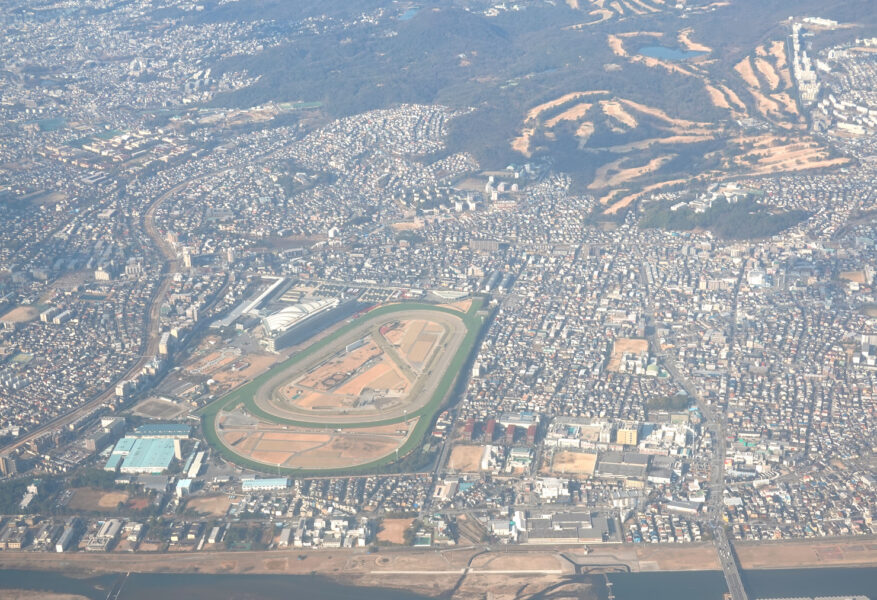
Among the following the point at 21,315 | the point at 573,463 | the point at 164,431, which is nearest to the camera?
the point at 573,463

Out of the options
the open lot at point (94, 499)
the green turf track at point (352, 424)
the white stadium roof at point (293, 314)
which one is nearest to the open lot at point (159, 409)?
the green turf track at point (352, 424)

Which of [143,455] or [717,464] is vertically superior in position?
[143,455]

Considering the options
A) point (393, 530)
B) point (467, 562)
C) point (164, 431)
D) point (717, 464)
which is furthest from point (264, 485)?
point (717, 464)

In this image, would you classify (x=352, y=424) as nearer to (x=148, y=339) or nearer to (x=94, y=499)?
(x=94, y=499)

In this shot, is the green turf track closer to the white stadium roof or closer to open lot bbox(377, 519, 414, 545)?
the white stadium roof

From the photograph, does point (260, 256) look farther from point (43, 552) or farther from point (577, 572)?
point (577, 572)

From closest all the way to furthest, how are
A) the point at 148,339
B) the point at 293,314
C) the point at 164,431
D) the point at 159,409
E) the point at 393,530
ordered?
the point at 393,530 < the point at 164,431 < the point at 159,409 < the point at 148,339 < the point at 293,314

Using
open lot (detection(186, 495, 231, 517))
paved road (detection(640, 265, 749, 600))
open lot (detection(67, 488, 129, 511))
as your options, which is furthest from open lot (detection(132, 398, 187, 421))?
paved road (detection(640, 265, 749, 600))

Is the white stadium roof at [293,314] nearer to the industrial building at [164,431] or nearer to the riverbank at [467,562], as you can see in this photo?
the industrial building at [164,431]

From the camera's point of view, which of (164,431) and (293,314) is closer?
(164,431)
